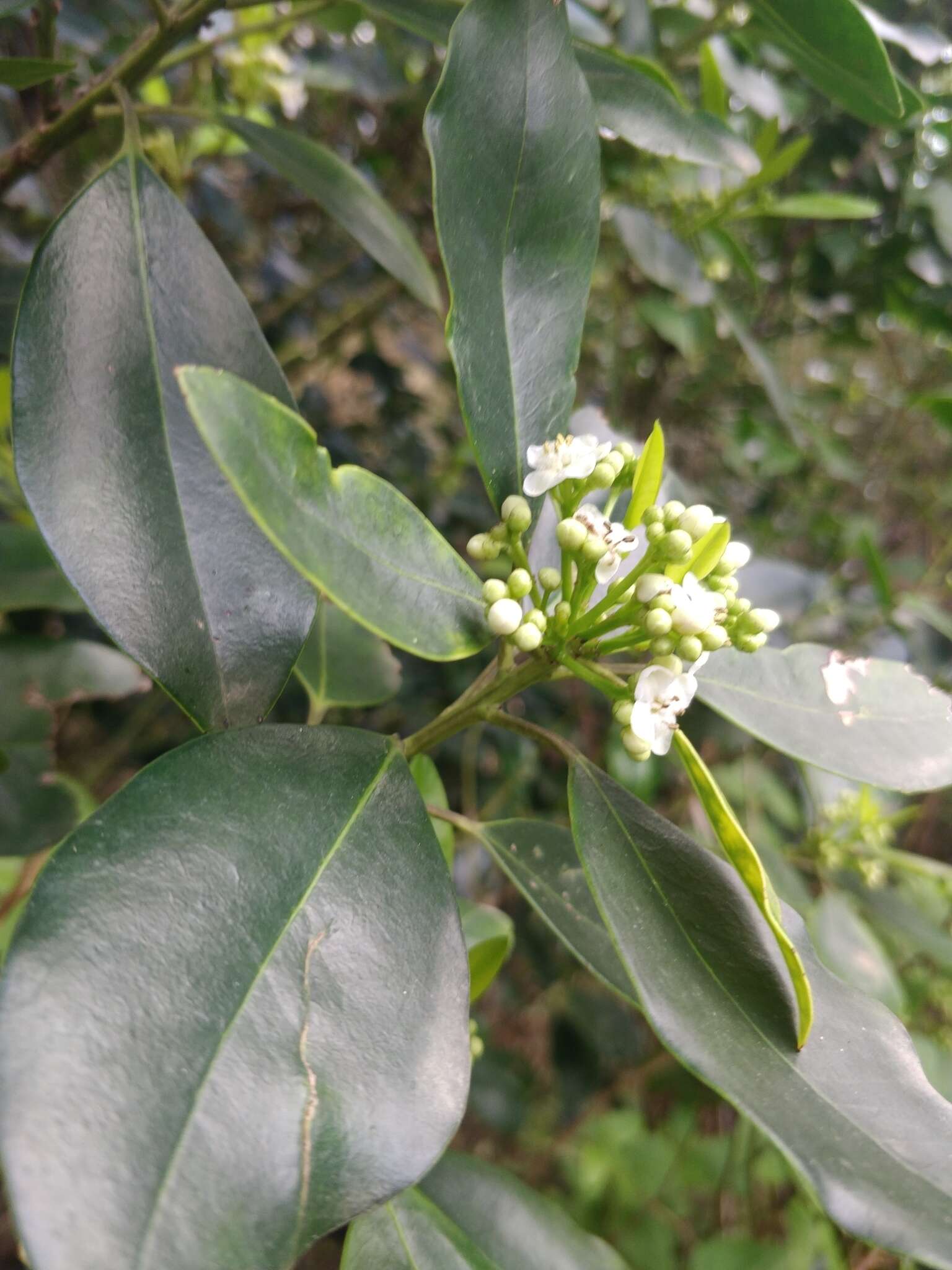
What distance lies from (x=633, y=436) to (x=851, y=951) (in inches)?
42.9

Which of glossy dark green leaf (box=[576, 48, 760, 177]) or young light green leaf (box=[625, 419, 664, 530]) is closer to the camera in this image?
young light green leaf (box=[625, 419, 664, 530])

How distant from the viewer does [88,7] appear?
1.51 metres

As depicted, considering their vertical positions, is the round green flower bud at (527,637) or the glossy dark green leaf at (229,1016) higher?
the round green flower bud at (527,637)

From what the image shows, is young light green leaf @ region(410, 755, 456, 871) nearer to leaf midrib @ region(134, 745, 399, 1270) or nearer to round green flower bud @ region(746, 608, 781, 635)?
leaf midrib @ region(134, 745, 399, 1270)

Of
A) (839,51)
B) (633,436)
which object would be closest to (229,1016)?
(839,51)

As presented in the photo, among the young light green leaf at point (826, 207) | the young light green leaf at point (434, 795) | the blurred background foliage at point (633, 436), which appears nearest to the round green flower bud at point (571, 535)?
the young light green leaf at point (434, 795)

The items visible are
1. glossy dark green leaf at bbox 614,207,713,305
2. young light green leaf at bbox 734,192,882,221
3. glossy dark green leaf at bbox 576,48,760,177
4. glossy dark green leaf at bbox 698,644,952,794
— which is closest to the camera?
glossy dark green leaf at bbox 698,644,952,794

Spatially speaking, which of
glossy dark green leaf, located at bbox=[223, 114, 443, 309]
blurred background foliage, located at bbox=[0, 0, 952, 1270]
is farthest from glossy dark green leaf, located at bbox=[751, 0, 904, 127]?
glossy dark green leaf, located at bbox=[223, 114, 443, 309]

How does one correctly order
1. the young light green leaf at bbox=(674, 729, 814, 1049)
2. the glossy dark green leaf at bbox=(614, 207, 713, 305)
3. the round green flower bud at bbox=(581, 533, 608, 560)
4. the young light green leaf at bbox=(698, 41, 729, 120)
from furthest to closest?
the glossy dark green leaf at bbox=(614, 207, 713, 305) → the young light green leaf at bbox=(698, 41, 729, 120) → the round green flower bud at bbox=(581, 533, 608, 560) → the young light green leaf at bbox=(674, 729, 814, 1049)

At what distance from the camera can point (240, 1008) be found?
487 millimetres

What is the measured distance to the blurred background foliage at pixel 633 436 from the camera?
4.22 feet

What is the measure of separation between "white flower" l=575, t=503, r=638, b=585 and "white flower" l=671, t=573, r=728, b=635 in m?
0.05

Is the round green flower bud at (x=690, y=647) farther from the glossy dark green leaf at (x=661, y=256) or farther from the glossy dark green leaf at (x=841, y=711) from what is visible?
the glossy dark green leaf at (x=661, y=256)

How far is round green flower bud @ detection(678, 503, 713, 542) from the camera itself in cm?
64
